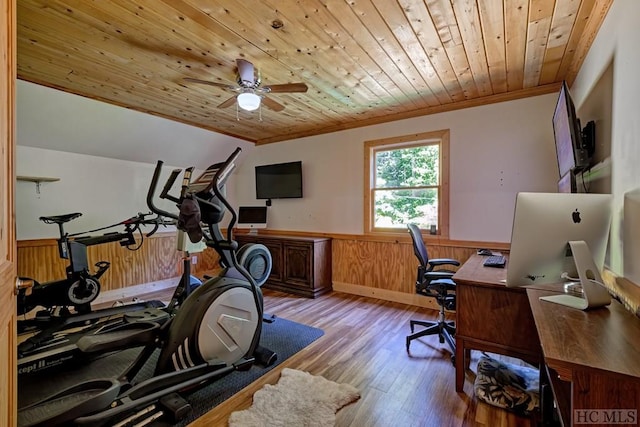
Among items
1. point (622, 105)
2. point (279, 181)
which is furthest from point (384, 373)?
point (279, 181)

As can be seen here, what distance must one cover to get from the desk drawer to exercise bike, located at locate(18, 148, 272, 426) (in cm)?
152

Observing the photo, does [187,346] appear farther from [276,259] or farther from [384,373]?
[276,259]

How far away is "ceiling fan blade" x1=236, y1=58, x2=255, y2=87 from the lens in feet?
7.87

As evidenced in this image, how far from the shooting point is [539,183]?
310 centimetres

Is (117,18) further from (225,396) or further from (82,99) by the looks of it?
(225,396)

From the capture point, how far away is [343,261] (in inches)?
173

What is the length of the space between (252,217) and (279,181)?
841 millimetres

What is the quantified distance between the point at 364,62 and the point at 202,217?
73.9 inches

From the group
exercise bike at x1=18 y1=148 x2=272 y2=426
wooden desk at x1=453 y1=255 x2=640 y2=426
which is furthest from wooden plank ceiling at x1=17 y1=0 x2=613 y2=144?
wooden desk at x1=453 y1=255 x2=640 y2=426

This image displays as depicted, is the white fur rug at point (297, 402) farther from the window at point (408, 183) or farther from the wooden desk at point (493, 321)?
the window at point (408, 183)

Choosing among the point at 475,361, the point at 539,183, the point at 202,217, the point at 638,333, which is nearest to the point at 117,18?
the point at 202,217

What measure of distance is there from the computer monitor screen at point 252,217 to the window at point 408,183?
1.94 metres

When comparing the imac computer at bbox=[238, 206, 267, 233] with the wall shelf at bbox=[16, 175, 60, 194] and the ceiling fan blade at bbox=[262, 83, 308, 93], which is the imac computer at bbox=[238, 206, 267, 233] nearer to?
the wall shelf at bbox=[16, 175, 60, 194]

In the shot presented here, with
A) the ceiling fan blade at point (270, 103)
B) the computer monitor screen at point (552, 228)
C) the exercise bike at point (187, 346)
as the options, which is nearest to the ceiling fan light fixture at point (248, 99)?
the ceiling fan blade at point (270, 103)
